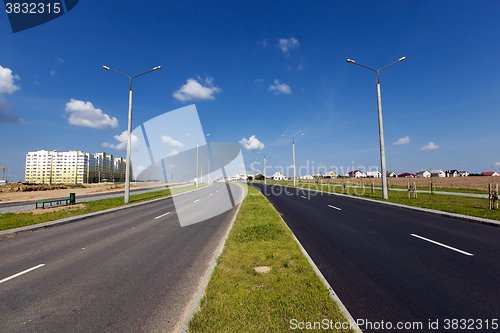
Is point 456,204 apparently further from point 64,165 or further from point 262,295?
point 64,165

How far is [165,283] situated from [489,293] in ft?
19.3

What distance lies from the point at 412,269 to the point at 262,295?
3.60 m

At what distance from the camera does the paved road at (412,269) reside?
3371mm

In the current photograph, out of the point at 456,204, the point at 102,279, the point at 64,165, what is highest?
the point at 64,165

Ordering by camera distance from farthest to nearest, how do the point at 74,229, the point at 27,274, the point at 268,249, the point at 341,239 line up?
the point at 74,229 < the point at 341,239 < the point at 268,249 < the point at 27,274

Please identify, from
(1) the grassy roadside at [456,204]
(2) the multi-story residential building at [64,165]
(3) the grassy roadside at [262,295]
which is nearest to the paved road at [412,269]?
(3) the grassy roadside at [262,295]

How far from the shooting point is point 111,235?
8.62m

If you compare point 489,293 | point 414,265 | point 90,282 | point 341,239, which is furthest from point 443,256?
point 90,282

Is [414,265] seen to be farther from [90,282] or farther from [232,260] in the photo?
[90,282]

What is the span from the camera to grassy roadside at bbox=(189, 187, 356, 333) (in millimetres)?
2994

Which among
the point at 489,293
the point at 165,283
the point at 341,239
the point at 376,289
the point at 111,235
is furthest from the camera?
the point at 111,235

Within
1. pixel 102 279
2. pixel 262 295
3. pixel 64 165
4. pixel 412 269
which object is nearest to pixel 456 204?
pixel 412 269

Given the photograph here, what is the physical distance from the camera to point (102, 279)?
4738 millimetres

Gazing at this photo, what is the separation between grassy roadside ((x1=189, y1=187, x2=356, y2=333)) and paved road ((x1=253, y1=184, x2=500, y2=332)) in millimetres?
528
